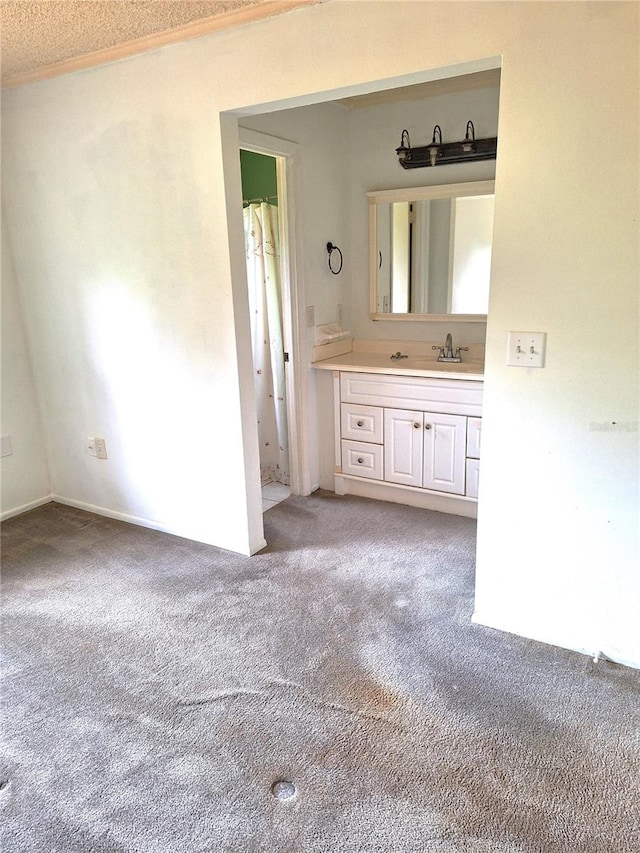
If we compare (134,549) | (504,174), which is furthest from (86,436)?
(504,174)

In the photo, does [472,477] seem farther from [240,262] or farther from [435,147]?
[435,147]

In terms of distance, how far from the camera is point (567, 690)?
6.50 ft

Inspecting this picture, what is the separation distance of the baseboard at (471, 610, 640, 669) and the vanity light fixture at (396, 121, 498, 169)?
8.05 feet

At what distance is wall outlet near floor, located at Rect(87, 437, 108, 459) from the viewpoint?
3355 millimetres

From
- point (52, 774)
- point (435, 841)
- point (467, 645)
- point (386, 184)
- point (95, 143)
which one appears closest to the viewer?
point (435, 841)

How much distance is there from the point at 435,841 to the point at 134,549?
Result: 6.82 ft

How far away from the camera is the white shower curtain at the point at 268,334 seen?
3.63 m

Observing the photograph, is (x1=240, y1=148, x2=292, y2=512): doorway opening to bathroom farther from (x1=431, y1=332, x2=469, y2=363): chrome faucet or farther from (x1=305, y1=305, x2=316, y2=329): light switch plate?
(x1=431, y1=332, x2=469, y2=363): chrome faucet

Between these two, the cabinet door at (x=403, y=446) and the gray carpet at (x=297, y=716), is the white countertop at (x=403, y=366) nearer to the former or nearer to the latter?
Result: the cabinet door at (x=403, y=446)

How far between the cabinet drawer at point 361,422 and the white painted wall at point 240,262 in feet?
2.91

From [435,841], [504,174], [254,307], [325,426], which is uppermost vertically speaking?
[504,174]

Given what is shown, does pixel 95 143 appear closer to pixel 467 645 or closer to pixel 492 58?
pixel 492 58

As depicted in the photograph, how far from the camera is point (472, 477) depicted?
10.4ft

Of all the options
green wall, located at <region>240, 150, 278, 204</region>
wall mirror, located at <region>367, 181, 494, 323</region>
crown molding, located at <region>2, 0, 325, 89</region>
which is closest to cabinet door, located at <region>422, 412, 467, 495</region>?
wall mirror, located at <region>367, 181, 494, 323</region>
